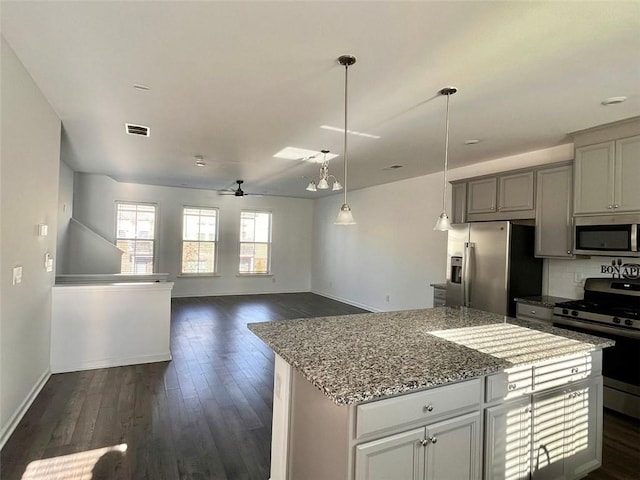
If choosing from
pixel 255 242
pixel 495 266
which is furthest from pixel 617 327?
pixel 255 242

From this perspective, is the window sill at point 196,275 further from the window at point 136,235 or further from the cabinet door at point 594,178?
the cabinet door at point 594,178

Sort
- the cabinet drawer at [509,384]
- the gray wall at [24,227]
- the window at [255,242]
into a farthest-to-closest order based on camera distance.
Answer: the window at [255,242], the gray wall at [24,227], the cabinet drawer at [509,384]

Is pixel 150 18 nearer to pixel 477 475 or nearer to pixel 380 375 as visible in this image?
pixel 380 375

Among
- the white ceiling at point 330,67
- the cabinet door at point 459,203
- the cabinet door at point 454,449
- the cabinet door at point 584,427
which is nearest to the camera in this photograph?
the cabinet door at point 454,449

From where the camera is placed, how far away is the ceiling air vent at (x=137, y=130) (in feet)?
12.1

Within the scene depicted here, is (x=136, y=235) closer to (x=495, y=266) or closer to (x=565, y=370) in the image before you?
(x=495, y=266)

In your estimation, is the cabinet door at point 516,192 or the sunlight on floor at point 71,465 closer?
the sunlight on floor at point 71,465

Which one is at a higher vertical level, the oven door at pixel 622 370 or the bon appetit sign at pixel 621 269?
the bon appetit sign at pixel 621 269

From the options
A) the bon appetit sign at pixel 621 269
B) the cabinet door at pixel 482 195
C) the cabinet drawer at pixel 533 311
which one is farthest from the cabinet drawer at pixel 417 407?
the cabinet door at pixel 482 195

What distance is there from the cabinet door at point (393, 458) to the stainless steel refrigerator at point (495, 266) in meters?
2.78

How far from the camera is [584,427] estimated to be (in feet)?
6.77

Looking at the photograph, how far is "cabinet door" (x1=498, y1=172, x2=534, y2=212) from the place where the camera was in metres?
3.93

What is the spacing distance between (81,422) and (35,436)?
0.28 metres

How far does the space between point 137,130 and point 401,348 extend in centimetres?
361
